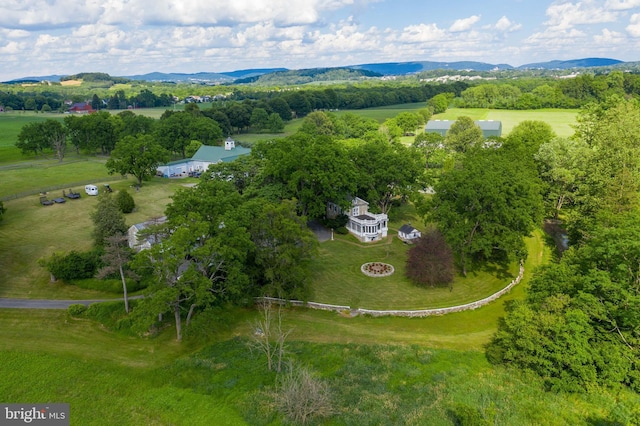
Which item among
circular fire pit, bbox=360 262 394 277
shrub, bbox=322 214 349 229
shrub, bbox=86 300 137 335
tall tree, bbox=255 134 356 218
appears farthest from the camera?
shrub, bbox=322 214 349 229

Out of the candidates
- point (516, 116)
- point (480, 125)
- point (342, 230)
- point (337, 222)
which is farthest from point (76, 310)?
point (516, 116)

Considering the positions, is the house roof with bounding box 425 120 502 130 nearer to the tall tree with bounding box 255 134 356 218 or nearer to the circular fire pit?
the tall tree with bounding box 255 134 356 218

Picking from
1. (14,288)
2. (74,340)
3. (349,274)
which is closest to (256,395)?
(74,340)

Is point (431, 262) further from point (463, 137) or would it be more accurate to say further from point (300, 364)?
point (463, 137)

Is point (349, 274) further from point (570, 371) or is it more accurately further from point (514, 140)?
point (514, 140)

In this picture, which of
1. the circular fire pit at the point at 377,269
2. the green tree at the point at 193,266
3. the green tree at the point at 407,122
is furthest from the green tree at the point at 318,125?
the green tree at the point at 193,266

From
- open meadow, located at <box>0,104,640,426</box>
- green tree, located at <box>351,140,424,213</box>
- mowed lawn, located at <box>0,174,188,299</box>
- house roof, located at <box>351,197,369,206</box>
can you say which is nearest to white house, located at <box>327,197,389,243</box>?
house roof, located at <box>351,197,369,206</box>
